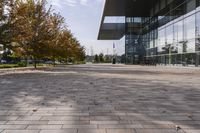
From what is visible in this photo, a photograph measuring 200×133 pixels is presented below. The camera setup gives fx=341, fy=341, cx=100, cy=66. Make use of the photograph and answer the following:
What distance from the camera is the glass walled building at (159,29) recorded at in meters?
36.3

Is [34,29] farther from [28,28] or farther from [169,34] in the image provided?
[169,34]

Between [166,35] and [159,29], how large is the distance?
5.25 metres

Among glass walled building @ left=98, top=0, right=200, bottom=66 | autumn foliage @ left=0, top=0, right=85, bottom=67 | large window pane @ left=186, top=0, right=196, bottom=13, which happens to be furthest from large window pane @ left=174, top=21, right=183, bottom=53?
autumn foliage @ left=0, top=0, right=85, bottom=67

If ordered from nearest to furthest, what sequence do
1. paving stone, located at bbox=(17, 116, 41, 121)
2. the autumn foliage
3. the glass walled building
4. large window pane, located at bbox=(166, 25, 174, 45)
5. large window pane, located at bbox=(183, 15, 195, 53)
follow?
1. paving stone, located at bbox=(17, 116, 41, 121)
2. the autumn foliage
3. large window pane, located at bbox=(183, 15, 195, 53)
4. the glass walled building
5. large window pane, located at bbox=(166, 25, 174, 45)

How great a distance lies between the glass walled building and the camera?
3628 centimetres

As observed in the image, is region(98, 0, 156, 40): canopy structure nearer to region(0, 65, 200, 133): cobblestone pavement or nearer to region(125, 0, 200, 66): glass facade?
region(125, 0, 200, 66): glass facade

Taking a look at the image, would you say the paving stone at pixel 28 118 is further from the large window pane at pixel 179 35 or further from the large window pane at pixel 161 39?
the large window pane at pixel 161 39

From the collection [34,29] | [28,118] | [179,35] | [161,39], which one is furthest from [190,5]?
[28,118]

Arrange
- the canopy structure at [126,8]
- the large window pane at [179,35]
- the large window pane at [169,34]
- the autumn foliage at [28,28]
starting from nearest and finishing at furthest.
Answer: the autumn foliage at [28,28]
the large window pane at [179,35]
the large window pane at [169,34]
the canopy structure at [126,8]

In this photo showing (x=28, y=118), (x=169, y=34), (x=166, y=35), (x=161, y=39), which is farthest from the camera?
(x=161, y=39)

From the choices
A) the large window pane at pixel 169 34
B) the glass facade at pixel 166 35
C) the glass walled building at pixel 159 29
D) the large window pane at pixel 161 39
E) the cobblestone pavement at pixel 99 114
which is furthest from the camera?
the large window pane at pixel 161 39

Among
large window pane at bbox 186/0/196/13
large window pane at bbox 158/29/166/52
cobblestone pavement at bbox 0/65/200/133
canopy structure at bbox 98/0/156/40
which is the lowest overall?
cobblestone pavement at bbox 0/65/200/133

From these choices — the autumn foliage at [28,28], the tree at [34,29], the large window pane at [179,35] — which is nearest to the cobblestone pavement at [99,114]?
the autumn foliage at [28,28]

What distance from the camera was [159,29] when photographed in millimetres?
52094
